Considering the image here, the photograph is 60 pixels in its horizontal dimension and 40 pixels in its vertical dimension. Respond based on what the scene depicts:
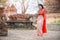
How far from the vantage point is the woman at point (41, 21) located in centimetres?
973

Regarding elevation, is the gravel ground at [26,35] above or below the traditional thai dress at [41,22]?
below

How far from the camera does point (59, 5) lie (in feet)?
32.1

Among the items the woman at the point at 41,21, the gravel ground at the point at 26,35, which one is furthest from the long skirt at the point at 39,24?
the gravel ground at the point at 26,35

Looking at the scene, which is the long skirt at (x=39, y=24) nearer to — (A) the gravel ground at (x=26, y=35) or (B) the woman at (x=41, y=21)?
(B) the woman at (x=41, y=21)

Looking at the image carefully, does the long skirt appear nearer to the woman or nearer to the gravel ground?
the woman

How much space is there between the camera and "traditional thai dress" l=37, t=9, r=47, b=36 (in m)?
9.74

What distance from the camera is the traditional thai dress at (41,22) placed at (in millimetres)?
9741

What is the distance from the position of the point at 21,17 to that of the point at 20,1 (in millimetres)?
538

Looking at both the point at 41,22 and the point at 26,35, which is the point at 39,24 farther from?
the point at 26,35

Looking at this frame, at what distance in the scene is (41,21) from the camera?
9781mm

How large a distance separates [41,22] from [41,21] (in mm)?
33

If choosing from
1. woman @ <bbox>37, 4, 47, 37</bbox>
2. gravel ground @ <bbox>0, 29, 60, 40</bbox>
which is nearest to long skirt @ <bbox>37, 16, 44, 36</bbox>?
woman @ <bbox>37, 4, 47, 37</bbox>

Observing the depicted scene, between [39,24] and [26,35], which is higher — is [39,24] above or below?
above

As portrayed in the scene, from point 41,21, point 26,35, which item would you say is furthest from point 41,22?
point 26,35
